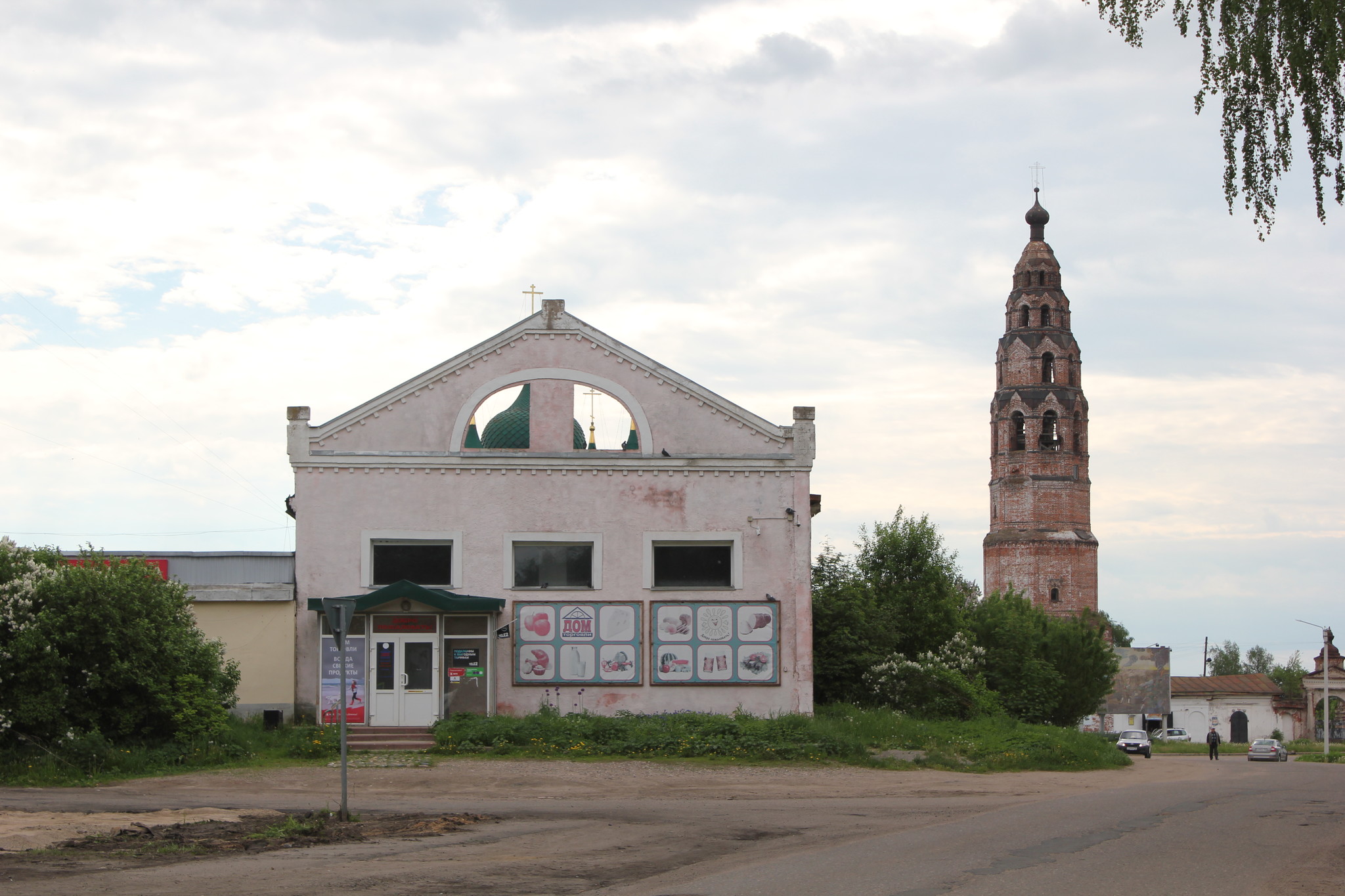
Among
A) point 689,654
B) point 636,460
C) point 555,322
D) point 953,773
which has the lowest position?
point 953,773

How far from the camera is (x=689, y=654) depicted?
93.0 ft

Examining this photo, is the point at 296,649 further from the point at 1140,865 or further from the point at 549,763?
the point at 1140,865

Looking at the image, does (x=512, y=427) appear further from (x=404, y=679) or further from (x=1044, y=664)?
(x=1044, y=664)

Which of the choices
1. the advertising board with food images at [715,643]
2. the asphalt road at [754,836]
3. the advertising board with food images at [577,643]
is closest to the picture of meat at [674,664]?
the advertising board with food images at [715,643]

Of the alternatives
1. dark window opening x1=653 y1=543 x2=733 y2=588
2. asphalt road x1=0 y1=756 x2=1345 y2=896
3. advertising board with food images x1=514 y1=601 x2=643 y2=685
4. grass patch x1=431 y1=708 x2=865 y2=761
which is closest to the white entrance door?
Result: grass patch x1=431 y1=708 x2=865 y2=761

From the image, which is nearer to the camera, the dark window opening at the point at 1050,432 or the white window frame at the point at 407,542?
the white window frame at the point at 407,542

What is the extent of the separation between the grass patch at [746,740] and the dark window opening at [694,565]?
113 inches

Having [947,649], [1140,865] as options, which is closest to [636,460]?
[947,649]

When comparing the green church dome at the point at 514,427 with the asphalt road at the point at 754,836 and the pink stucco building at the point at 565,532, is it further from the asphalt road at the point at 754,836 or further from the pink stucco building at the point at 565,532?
the asphalt road at the point at 754,836

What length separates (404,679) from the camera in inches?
1072

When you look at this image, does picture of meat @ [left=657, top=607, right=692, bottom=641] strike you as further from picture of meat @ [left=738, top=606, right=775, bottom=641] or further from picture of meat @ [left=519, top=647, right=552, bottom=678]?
picture of meat @ [left=519, top=647, right=552, bottom=678]

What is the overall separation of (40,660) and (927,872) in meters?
15.1

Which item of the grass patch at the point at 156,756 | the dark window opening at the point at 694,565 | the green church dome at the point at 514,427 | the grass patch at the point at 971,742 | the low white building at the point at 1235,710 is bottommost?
the low white building at the point at 1235,710

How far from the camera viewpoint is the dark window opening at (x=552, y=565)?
28.4 meters
